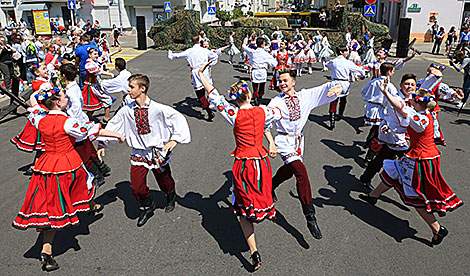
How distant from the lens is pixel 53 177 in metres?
3.83

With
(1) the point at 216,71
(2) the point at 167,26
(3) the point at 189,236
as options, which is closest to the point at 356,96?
(1) the point at 216,71

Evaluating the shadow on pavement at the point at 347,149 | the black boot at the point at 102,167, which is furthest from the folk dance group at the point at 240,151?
the shadow on pavement at the point at 347,149

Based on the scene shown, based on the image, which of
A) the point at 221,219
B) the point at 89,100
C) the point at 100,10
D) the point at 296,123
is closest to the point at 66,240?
the point at 221,219

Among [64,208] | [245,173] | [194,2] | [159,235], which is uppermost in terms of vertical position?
[194,2]

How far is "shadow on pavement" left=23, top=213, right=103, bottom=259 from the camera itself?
4.26 m

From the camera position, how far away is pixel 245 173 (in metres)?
3.83

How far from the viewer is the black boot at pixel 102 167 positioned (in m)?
5.96

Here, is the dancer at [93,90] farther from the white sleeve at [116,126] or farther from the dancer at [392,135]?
the dancer at [392,135]

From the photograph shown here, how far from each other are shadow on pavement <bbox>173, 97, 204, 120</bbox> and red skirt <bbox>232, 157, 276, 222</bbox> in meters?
5.92

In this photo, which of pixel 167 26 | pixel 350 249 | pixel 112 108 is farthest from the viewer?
pixel 167 26

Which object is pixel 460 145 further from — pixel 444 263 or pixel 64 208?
pixel 64 208

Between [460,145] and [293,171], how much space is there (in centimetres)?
525

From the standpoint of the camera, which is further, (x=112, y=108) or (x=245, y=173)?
(x=112, y=108)

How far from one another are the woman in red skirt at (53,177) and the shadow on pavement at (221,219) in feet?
5.49
